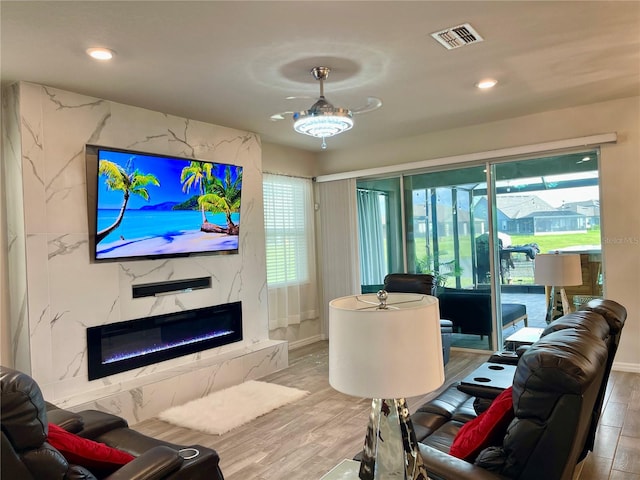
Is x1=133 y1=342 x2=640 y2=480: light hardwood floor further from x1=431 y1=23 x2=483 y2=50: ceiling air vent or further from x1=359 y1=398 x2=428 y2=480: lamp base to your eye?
x1=431 y1=23 x2=483 y2=50: ceiling air vent

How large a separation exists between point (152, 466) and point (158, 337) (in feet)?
8.96

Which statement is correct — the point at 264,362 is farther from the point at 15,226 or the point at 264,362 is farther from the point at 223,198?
the point at 15,226

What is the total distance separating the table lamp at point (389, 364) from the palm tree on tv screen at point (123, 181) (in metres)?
3.02

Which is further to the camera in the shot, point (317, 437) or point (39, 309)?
point (39, 309)

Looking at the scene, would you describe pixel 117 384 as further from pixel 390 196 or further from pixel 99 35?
pixel 390 196

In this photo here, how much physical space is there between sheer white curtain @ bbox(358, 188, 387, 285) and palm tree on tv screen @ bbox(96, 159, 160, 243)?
3.15 metres

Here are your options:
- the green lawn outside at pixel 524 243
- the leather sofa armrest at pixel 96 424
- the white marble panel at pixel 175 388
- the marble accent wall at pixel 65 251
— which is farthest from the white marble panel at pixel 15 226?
the green lawn outside at pixel 524 243

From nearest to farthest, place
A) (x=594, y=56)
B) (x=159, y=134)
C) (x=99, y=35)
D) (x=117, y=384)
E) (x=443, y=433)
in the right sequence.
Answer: (x=443, y=433) < (x=99, y=35) < (x=594, y=56) < (x=117, y=384) < (x=159, y=134)

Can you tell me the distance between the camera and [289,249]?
6184mm

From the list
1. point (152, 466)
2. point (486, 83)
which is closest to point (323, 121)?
point (486, 83)

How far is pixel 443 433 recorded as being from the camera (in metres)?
2.27

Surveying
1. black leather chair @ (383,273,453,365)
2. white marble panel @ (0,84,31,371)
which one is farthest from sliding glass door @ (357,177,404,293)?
white marble panel @ (0,84,31,371)

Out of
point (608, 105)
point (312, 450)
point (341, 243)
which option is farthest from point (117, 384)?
point (608, 105)

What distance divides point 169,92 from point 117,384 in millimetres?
2532
